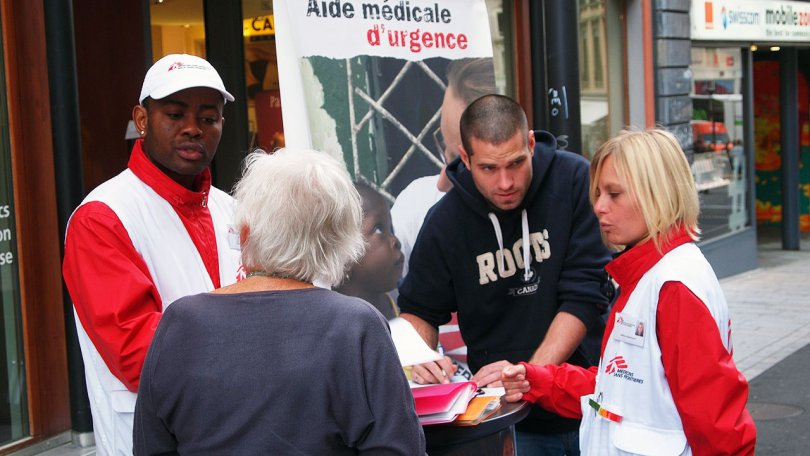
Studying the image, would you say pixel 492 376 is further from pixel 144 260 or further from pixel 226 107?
pixel 226 107

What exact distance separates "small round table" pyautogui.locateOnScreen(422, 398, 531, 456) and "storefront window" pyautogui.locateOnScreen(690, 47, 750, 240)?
30.7 ft

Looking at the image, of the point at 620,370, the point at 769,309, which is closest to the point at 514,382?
the point at 620,370

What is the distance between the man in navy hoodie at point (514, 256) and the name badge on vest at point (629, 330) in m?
0.60

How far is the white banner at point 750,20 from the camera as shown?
1153cm

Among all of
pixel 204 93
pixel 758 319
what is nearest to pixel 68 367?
pixel 204 93

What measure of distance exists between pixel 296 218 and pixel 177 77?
104cm

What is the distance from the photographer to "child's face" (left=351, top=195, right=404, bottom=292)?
521 cm

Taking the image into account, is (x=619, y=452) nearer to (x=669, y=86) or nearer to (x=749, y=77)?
(x=669, y=86)

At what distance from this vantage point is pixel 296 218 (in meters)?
2.07

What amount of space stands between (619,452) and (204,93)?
5.09 ft

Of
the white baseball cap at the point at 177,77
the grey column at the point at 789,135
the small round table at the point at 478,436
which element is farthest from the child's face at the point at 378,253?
the grey column at the point at 789,135

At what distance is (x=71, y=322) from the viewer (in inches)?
200

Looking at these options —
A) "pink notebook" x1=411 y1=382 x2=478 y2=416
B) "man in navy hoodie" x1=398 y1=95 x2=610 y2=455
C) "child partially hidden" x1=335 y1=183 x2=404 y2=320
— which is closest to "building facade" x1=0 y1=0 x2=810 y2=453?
"child partially hidden" x1=335 y1=183 x2=404 y2=320

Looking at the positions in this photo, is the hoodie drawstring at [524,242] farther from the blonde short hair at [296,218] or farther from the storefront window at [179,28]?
the storefront window at [179,28]
